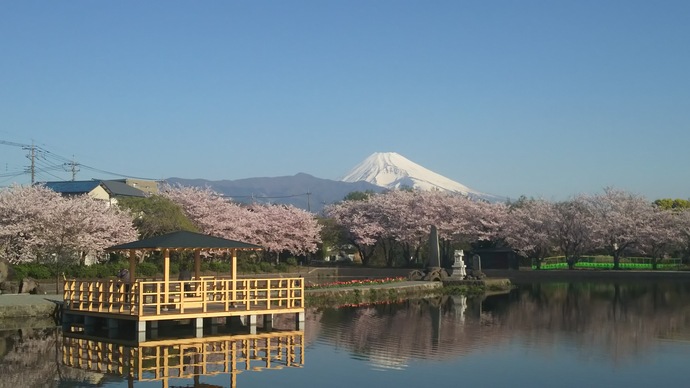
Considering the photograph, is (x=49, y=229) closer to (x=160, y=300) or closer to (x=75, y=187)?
(x=160, y=300)

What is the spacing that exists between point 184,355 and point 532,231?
151ft

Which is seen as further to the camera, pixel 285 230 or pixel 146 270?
pixel 285 230

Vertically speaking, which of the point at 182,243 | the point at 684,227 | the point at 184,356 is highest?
the point at 684,227

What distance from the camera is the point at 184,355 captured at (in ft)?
63.2

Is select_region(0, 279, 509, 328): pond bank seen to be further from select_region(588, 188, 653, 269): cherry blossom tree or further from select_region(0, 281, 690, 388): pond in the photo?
select_region(588, 188, 653, 269): cherry blossom tree

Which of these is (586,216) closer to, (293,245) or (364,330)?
(293,245)

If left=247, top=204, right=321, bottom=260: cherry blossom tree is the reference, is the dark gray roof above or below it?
above

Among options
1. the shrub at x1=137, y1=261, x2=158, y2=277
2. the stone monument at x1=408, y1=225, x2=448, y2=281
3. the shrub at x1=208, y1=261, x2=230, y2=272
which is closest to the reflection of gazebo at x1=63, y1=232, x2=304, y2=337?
the shrub at x1=137, y1=261, x2=158, y2=277

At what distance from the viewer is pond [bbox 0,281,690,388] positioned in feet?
55.1

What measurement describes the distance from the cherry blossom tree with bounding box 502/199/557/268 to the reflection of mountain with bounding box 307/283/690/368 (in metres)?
21.2

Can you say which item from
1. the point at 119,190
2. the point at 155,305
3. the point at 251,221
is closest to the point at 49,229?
the point at 155,305

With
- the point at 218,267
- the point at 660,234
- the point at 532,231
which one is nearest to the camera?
the point at 218,267

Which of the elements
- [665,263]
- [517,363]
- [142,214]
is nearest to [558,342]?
[517,363]

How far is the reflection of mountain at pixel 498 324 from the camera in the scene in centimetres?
2156
